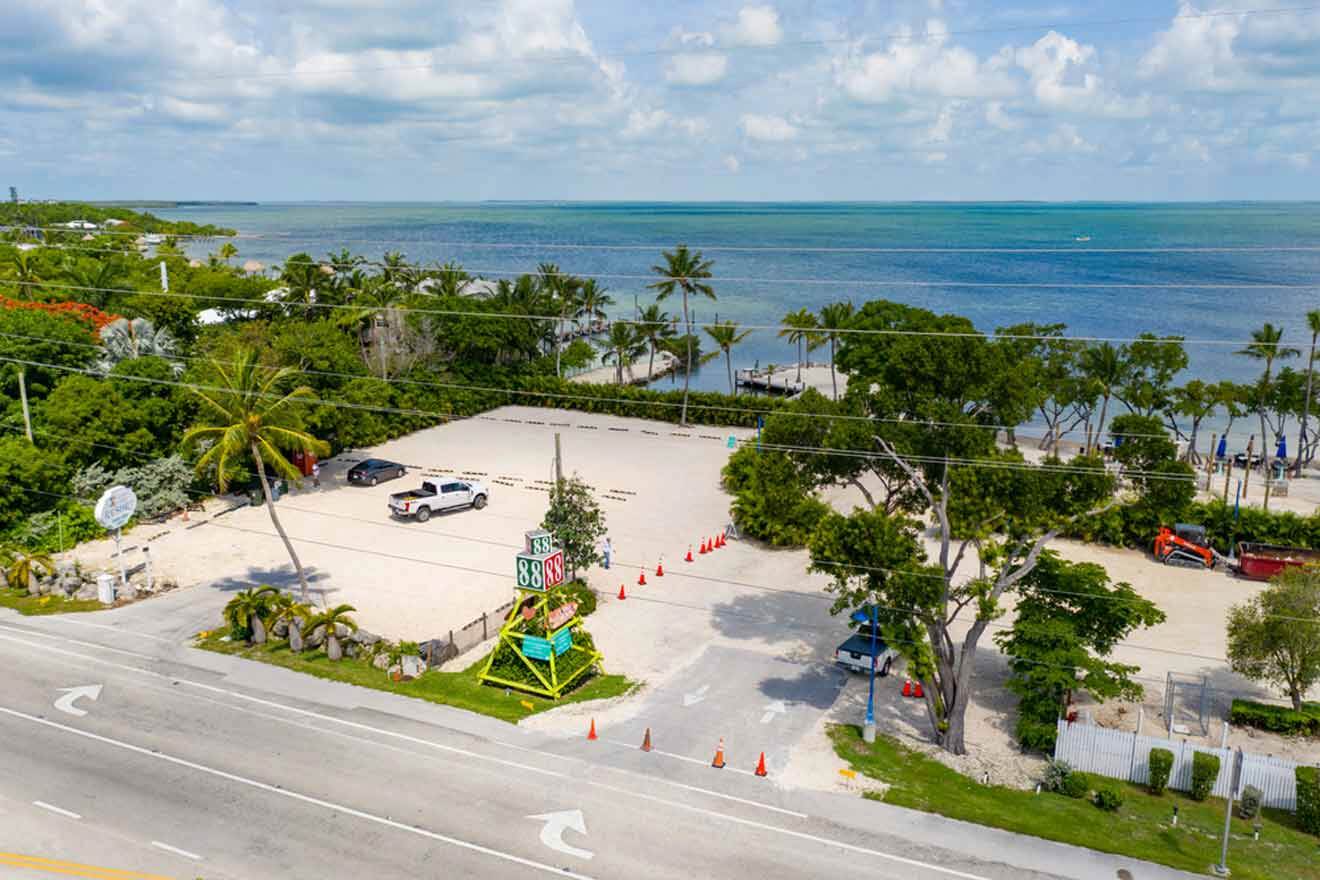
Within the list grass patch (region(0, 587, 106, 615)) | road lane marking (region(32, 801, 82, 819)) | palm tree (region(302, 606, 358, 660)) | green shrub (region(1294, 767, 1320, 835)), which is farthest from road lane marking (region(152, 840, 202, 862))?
green shrub (region(1294, 767, 1320, 835))

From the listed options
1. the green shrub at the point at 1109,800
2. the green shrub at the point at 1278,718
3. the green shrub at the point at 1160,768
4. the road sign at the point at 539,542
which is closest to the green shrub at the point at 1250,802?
the green shrub at the point at 1160,768

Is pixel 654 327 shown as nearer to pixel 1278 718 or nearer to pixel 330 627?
pixel 330 627

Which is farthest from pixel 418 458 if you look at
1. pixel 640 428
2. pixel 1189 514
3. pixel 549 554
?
pixel 1189 514

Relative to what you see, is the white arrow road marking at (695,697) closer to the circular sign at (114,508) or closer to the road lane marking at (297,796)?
the road lane marking at (297,796)

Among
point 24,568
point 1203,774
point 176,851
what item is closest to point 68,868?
point 176,851

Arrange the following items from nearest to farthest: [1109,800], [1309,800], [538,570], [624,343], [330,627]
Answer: [1309,800], [1109,800], [538,570], [330,627], [624,343]

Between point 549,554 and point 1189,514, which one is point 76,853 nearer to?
point 549,554
